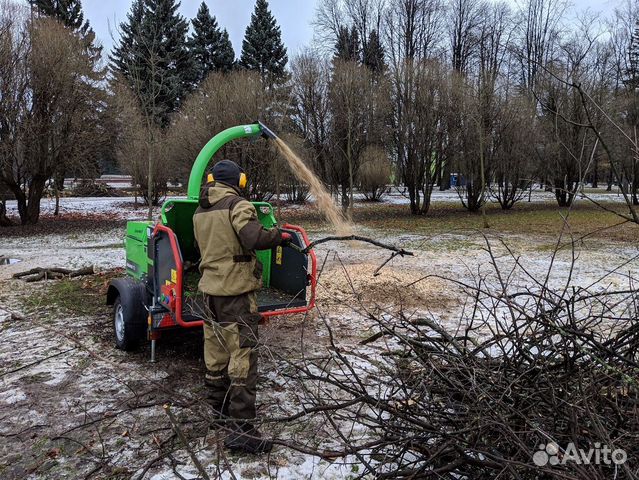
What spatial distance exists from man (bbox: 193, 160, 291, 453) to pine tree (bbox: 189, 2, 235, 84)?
42110mm

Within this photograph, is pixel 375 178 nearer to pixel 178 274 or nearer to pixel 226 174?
pixel 178 274

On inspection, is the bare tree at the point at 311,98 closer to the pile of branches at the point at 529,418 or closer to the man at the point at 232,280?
the man at the point at 232,280

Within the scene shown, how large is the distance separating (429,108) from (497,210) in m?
7.07

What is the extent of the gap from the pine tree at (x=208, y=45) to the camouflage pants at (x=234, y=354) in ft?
139

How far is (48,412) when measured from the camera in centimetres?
381

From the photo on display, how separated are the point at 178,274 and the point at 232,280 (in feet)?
2.75

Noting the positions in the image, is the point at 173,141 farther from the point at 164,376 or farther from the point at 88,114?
the point at 164,376

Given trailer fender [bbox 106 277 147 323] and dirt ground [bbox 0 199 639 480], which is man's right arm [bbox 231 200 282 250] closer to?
dirt ground [bbox 0 199 639 480]

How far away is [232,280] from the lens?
338cm

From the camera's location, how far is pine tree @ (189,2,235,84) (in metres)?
42.5

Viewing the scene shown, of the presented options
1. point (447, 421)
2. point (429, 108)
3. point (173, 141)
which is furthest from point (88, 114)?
point (447, 421)

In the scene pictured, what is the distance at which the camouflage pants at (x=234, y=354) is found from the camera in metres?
3.30

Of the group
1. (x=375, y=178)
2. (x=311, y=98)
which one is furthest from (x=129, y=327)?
(x=375, y=178)

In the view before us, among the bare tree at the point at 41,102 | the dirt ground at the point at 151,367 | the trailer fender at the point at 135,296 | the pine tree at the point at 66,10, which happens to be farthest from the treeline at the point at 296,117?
the pine tree at the point at 66,10
